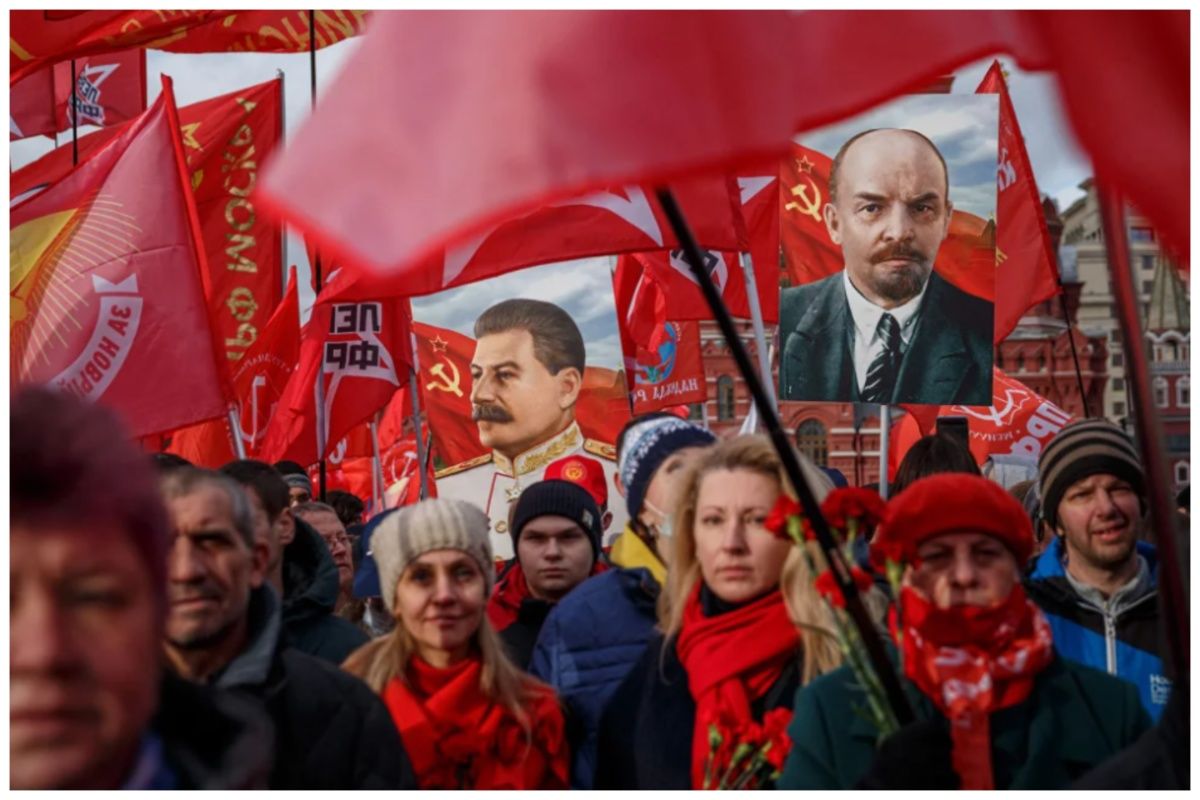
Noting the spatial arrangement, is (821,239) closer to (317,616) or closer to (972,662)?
(317,616)

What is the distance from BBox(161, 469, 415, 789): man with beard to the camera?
3.15 meters

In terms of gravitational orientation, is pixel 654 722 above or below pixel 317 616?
below

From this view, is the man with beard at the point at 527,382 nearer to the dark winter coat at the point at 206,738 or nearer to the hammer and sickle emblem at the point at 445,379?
the hammer and sickle emblem at the point at 445,379

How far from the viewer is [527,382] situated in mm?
9117

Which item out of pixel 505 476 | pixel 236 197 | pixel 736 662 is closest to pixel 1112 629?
pixel 736 662

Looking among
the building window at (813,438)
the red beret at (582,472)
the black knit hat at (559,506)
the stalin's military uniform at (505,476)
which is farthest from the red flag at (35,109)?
the building window at (813,438)

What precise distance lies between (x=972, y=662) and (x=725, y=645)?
0.76 meters

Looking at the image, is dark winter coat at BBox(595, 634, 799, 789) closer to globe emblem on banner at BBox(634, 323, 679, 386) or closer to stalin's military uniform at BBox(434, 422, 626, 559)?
stalin's military uniform at BBox(434, 422, 626, 559)

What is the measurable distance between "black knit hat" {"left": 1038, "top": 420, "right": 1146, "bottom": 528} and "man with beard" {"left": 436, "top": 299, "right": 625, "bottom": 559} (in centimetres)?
450

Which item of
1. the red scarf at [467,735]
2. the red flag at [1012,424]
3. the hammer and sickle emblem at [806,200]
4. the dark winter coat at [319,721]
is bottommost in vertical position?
the red scarf at [467,735]

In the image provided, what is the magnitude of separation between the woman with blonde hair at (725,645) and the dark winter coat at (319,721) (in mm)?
778

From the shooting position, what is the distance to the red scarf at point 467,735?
3807 mm

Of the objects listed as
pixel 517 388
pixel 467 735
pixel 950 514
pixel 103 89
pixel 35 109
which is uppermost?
pixel 103 89

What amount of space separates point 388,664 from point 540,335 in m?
5.33
